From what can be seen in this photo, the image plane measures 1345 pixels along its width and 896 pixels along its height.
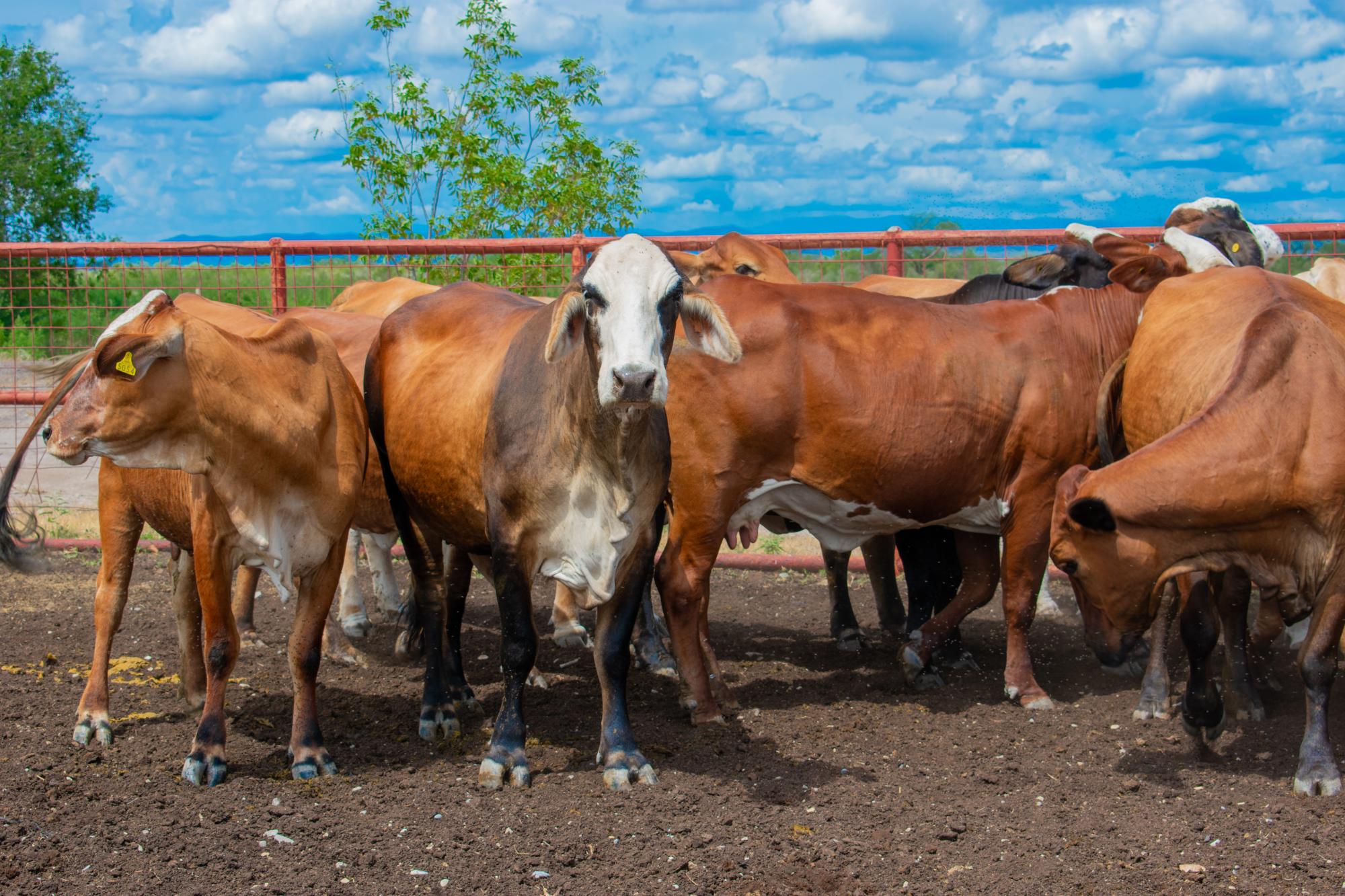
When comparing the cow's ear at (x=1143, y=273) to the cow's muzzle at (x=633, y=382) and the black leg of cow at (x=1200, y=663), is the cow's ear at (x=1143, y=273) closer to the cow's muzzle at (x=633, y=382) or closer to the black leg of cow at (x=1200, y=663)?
the black leg of cow at (x=1200, y=663)

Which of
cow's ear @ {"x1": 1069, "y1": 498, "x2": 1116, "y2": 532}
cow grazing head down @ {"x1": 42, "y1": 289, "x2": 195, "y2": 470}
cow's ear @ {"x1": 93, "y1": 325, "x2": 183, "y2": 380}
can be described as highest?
cow's ear @ {"x1": 93, "y1": 325, "x2": 183, "y2": 380}

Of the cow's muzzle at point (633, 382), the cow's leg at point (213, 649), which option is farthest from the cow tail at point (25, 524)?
the cow's muzzle at point (633, 382)

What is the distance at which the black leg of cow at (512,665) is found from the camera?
18.2 feet

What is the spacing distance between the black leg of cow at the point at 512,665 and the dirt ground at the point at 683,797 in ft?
0.47

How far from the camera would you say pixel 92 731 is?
6.13m

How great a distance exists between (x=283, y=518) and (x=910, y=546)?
3.80m

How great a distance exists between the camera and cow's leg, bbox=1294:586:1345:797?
5258mm

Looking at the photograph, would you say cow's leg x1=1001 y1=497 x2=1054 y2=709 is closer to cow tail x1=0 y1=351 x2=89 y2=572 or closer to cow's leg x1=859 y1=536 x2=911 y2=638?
cow's leg x1=859 y1=536 x2=911 y2=638

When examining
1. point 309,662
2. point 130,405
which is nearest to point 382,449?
point 309,662

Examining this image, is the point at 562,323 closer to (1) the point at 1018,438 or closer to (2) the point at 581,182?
(1) the point at 1018,438

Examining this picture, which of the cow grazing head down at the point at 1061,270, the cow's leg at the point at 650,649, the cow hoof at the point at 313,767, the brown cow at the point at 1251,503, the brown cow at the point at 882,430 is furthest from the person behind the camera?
the cow grazing head down at the point at 1061,270

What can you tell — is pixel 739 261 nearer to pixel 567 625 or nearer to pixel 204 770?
pixel 567 625

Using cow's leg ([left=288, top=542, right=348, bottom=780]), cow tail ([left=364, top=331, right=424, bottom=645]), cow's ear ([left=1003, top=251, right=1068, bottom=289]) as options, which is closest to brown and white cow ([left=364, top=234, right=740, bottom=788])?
cow tail ([left=364, top=331, right=424, bottom=645])

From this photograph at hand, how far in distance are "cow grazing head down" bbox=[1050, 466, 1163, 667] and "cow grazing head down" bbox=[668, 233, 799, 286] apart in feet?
13.5
